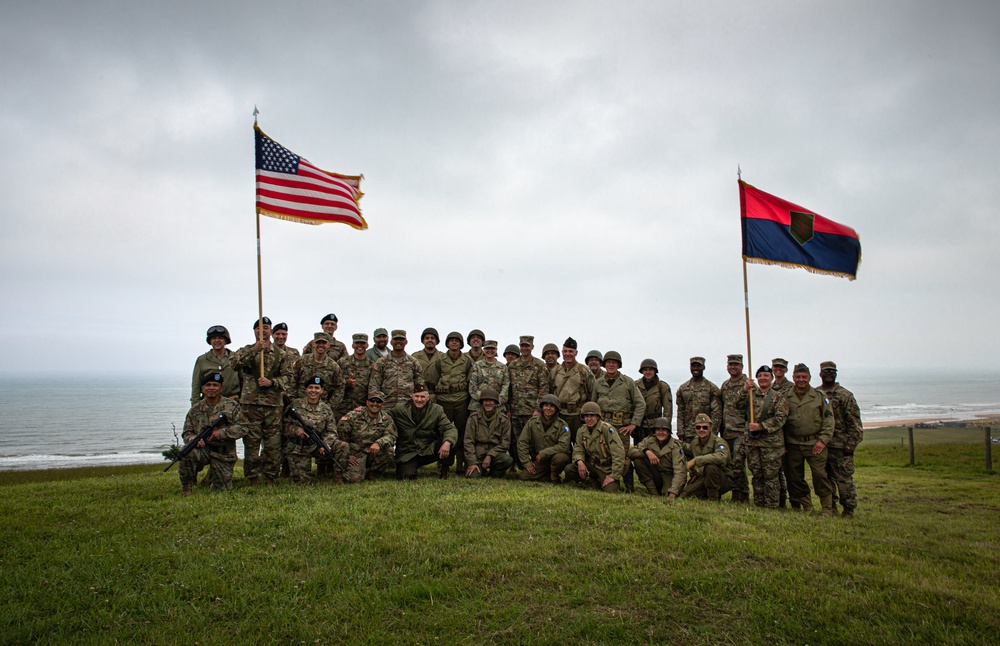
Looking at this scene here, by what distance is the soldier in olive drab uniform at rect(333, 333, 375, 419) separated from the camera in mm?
11227

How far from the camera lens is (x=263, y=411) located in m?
9.30

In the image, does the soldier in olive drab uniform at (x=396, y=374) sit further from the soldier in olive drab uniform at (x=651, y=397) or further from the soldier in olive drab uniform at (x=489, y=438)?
the soldier in olive drab uniform at (x=651, y=397)

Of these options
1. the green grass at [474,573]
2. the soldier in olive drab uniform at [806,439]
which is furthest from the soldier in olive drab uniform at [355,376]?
the soldier in olive drab uniform at [806,439]

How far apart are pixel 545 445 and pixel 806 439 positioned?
4.30 metres

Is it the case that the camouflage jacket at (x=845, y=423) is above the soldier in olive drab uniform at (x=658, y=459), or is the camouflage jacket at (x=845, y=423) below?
above

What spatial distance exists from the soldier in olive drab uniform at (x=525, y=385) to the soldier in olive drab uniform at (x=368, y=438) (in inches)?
106

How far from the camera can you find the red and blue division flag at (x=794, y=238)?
918cm

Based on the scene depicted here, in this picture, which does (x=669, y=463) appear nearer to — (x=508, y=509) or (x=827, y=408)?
(x=827, y=408)

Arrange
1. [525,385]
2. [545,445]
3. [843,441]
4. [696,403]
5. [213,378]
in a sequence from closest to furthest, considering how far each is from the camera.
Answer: [213,378] < [843,441] < [545,445] < [696,403] < [525,385]

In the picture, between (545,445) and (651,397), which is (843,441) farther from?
(545,445)

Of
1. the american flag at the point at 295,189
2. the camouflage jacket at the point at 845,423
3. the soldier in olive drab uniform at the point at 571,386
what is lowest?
the camouflage jacket at the point at 845,423

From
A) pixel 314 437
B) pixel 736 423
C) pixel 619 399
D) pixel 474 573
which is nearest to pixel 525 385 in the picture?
pixel 619 399

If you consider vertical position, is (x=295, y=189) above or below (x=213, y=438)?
above

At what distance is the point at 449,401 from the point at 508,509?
4333 millimetres
